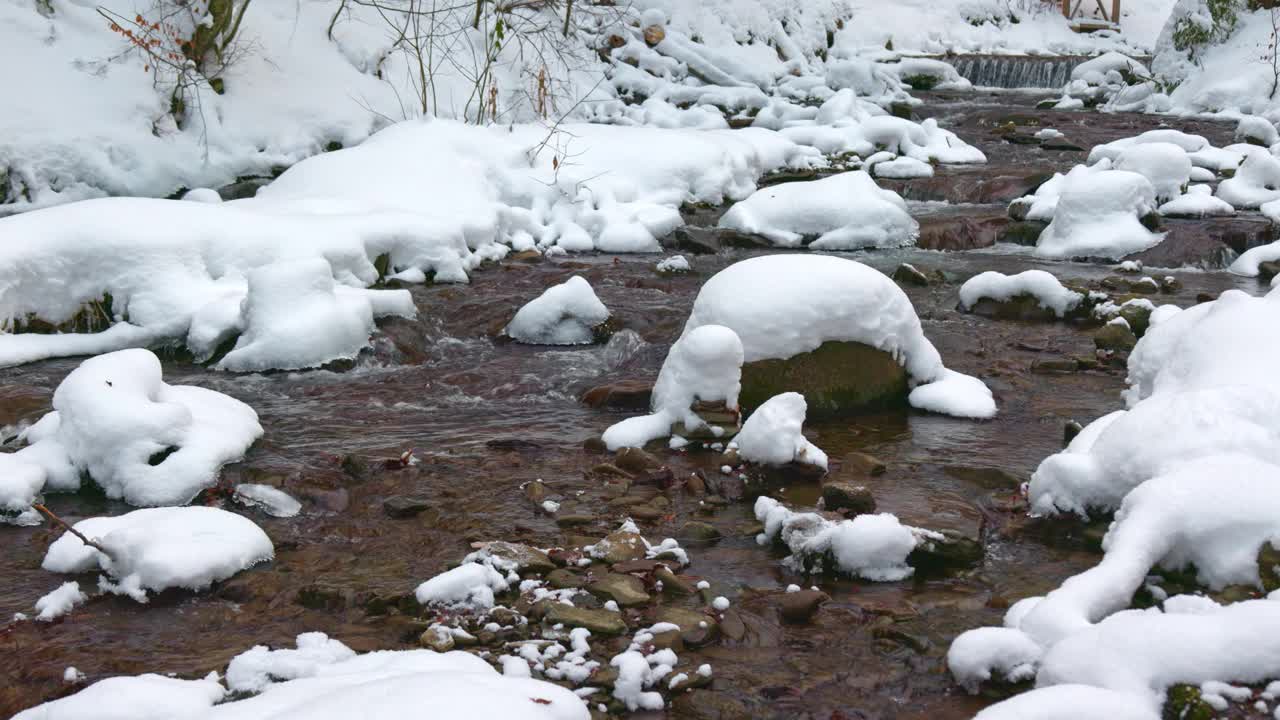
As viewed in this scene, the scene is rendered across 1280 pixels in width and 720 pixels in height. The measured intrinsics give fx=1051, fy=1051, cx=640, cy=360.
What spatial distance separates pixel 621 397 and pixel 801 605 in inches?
94.7

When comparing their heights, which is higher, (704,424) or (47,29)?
(47,29)

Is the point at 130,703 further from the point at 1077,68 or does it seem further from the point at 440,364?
the point at 1077,68

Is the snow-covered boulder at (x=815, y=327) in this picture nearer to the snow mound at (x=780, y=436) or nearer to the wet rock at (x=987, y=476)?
the snow mound at (x=780, y=436)

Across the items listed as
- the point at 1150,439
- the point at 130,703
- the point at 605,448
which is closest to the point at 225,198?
the point at 605,448

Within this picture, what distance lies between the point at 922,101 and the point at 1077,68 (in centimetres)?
383

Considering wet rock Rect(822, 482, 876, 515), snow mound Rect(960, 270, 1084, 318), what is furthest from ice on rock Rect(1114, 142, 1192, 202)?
wet rock Rect(822, 482, 876, 515)

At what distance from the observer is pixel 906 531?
3.64m

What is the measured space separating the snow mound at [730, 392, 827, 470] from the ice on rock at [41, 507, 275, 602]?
6.51 ft

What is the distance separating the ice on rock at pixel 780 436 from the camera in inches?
175

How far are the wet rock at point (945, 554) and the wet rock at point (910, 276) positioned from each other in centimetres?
469

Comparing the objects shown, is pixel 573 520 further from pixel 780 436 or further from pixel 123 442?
pixel 123 442

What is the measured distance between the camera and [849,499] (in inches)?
159


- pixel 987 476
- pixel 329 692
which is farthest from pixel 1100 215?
pixel 329 692

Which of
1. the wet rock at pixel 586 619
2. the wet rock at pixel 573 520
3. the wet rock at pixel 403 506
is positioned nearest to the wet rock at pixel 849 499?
the wet rock at pixel 573 520
